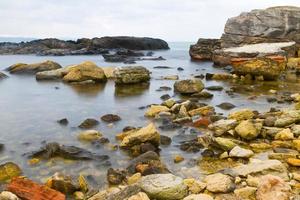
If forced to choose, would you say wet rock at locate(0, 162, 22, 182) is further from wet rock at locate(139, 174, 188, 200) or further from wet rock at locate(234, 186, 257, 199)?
wet rock at locate(234, 186, 257, 199)

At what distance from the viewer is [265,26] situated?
179 feet

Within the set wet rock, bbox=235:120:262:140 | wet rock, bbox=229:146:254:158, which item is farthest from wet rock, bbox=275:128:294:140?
wet rock, bbox=229:146:254:158

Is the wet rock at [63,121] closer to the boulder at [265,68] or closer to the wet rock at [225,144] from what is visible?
the wet rock at [225,144]

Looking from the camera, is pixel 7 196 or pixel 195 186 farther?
pixel 195 186

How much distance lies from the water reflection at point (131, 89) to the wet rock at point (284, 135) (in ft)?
44.6

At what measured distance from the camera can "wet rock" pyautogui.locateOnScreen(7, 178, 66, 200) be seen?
30.1 ft

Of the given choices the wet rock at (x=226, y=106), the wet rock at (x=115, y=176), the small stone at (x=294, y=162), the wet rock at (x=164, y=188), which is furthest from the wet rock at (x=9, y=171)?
the wet rock at (x=226, y=106)

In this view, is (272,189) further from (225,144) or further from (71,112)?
(71,112)

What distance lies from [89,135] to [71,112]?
553 centimetres

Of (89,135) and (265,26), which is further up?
(265,26)

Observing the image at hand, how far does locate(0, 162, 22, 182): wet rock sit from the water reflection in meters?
14.6

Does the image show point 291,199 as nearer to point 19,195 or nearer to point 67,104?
point 19,195

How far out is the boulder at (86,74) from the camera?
3222 cm

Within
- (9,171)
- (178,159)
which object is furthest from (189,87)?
(9,171)
